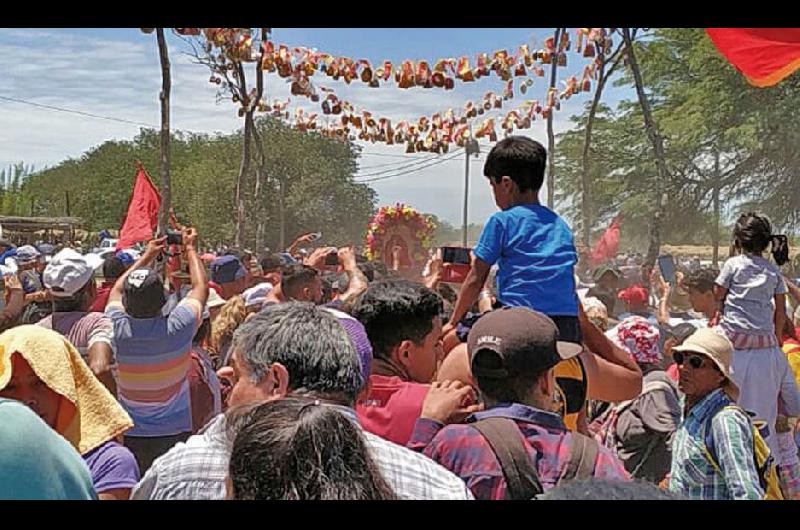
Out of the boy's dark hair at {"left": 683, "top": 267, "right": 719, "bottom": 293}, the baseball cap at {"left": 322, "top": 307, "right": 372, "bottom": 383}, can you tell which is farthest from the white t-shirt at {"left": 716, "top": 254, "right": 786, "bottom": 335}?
the baseball cap at {"left": 322, "top": 307, "right": 372, "bottom": 383}

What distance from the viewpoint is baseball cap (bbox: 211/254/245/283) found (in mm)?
6129

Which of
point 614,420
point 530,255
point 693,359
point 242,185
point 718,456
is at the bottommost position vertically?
point 614,420

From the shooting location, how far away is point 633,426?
387 centimetres

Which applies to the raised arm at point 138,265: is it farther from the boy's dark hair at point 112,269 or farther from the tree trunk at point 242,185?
the tree trunk at point 242,185

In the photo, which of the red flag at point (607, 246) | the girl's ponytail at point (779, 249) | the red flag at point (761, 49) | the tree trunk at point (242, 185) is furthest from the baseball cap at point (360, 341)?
the red flag at point (607, 246)

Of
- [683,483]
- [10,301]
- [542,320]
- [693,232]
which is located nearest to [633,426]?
[683,483]

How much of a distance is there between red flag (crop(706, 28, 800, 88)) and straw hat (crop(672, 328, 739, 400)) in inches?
45.7

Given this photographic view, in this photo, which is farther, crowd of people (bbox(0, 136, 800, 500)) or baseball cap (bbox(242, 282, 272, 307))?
baseball cap (bbox(242, 282, 272, 307))

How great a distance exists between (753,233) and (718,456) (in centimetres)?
204

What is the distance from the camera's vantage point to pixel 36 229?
29766 millimetres

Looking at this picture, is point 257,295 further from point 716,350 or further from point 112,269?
point 716,350

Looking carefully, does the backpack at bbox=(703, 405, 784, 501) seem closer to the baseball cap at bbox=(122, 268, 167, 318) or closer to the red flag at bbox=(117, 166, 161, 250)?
the baseball cap at bbox=(122, 268, 167, 318)

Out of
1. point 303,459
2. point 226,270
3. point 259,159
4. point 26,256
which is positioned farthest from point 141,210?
point 259,159
